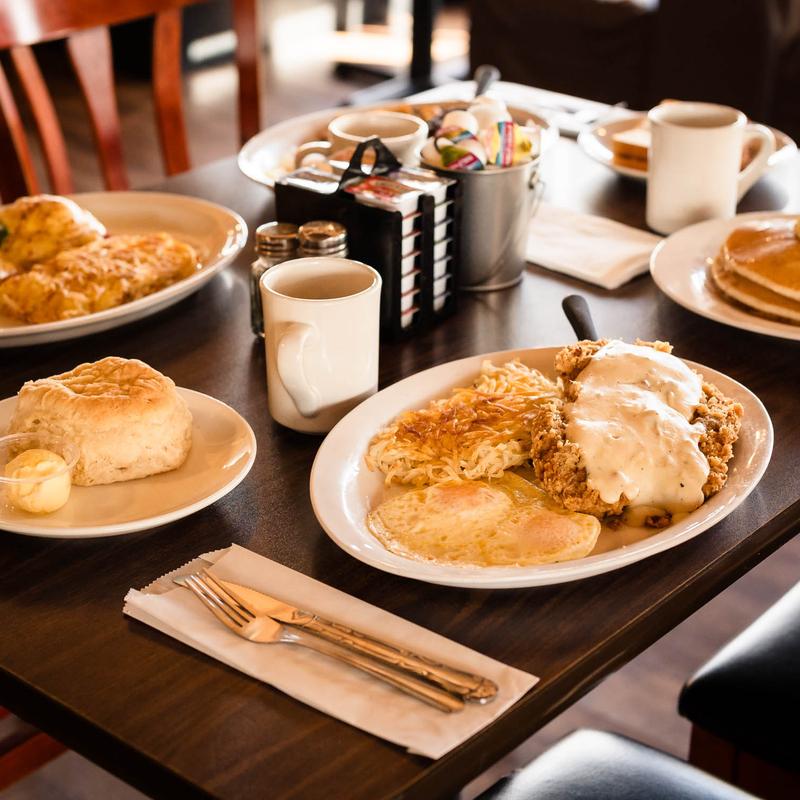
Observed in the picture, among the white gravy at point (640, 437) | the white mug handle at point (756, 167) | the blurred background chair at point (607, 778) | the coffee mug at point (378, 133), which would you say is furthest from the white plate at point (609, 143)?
the blurred background chair at point (607, 778)

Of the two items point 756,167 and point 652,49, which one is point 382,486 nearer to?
point 756,167

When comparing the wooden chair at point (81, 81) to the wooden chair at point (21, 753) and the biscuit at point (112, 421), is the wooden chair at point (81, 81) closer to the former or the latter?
the wooden chair at point (21, 753)

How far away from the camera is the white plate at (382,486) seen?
2.47 feet

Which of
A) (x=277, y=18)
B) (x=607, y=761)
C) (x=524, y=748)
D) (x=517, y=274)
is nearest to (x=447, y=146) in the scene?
(x=517, y=274)

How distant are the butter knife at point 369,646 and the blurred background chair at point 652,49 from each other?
3.28 meters

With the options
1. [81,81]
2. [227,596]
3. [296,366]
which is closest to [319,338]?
[296,366]

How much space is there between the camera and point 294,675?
0.70 metres

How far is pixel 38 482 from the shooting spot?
2.73 feet

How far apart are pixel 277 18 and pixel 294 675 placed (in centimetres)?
594

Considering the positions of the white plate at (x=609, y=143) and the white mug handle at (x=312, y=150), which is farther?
the white plate at (x=609, y=143)

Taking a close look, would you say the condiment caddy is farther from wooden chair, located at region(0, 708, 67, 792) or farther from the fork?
wooden chair, located at region(0, 708, 67, 792)

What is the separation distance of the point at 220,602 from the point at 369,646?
122 mm

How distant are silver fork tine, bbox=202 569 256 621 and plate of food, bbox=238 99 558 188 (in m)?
0.83

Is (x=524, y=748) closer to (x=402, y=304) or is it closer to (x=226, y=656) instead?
(x=402, y=304)
